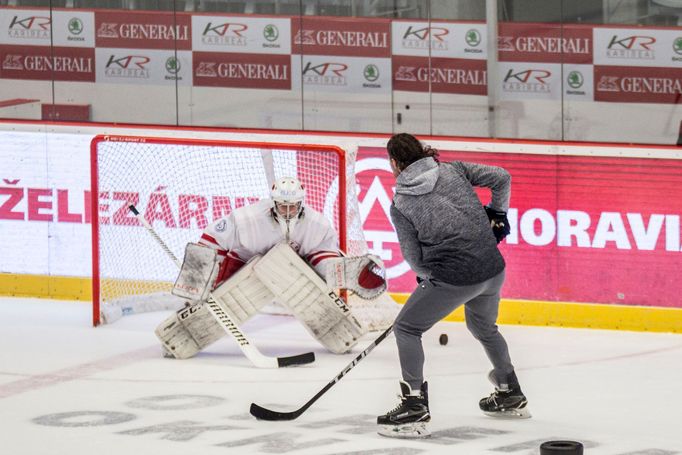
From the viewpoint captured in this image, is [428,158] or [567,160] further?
[567,160]

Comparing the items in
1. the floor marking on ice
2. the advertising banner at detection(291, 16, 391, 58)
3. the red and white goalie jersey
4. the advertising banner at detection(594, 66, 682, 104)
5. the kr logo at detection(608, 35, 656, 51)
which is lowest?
the floor marking on ice

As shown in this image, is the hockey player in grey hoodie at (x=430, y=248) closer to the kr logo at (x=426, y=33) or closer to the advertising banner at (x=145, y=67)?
the kr logo at (x=426, y=33)

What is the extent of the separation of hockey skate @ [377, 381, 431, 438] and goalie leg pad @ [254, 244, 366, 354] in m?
1.78

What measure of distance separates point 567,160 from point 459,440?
9.40 ft

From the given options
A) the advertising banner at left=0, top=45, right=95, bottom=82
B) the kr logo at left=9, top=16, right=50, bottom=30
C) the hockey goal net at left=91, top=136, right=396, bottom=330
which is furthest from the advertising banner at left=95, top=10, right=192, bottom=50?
the hockey goal net at left=91, top=136, right=396, bottom=330

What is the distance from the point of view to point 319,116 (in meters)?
9.22

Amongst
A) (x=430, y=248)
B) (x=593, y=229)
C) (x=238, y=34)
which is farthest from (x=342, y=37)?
(x=430, y=248)

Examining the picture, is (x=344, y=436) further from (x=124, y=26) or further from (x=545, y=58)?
(x=124, y=26)

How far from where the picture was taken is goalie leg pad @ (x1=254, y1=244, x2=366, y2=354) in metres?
7.23

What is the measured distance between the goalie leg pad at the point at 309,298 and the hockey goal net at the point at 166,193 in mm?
653

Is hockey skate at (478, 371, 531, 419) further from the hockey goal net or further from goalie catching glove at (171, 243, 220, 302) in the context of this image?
the hockey goal net

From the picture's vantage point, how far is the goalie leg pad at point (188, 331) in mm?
7340

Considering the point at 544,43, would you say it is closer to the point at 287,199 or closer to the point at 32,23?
the point at 287,199

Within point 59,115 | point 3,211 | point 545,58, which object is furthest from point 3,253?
point 545,58
